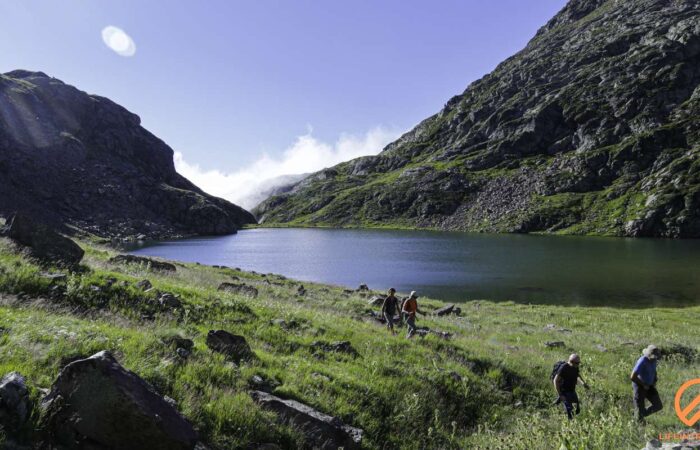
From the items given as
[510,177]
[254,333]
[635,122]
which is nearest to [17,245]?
[254,333]

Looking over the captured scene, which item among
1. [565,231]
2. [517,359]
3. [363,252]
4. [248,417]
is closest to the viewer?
[248,417]

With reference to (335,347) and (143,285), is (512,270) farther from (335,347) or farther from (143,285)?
(143,285)

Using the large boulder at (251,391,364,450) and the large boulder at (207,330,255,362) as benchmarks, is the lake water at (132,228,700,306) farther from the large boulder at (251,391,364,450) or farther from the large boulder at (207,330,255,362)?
the large boulder at (251,391,364,450)

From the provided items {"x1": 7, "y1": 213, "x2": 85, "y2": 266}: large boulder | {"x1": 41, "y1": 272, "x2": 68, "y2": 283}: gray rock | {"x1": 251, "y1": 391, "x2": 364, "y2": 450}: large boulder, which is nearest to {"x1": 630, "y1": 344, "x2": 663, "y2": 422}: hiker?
{"x1": 251, "y1": 391, "x2": 364, "y2": 450}: large boulder

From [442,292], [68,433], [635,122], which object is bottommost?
[442,292]

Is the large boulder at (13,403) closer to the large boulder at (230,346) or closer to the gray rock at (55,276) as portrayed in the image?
the large boulder at (230,346)

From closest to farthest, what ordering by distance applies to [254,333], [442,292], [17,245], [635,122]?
[254,333] < [17,245] < [442,292] < [635,122]

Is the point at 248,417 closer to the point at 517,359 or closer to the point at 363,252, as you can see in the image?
the point at 517,359

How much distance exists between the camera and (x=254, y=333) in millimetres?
13109

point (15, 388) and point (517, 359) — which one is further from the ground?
point (15, 388)

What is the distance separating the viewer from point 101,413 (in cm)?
565

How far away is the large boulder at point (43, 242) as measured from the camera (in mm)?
15156

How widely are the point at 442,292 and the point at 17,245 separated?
44.2m

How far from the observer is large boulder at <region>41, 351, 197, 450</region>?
218 inches
